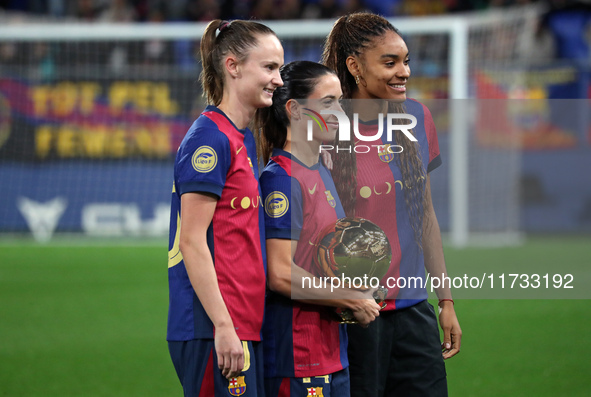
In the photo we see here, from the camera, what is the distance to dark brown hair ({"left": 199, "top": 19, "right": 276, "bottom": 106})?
230 cm

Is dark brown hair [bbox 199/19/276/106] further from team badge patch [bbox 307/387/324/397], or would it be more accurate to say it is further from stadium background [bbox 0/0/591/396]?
stadium background [bbox 0/0/591/396]

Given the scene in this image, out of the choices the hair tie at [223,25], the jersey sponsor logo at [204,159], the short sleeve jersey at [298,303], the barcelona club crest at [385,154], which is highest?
the hair tie at [223,25]

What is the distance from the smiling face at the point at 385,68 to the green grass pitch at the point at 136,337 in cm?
86

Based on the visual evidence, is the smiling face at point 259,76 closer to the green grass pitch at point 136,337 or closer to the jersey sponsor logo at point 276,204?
the jersey sponsor logo at point 276,204

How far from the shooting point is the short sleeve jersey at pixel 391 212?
2473 millimetres

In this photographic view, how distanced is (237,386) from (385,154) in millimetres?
898

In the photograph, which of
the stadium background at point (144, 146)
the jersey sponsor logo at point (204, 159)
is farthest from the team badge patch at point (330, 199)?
the stadium background at point (144, 146)

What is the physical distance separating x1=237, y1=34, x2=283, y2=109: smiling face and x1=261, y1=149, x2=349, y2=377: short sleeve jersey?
8.1 inches

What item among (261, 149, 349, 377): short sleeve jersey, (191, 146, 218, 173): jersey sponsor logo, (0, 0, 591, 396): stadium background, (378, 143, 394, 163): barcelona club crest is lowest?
(261, 149, 349, 377): short sleeve jersey

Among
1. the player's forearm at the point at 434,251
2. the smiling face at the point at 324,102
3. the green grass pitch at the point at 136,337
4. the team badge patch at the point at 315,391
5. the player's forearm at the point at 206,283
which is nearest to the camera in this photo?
the player's forearm at the point at 206,283

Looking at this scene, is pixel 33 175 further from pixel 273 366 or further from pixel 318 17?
pixel 273 366

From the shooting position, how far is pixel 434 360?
Answer: 2518 millimetres

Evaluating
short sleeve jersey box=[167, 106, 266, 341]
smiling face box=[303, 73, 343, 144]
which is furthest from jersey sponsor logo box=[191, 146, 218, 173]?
smiling face box=[303, 73, 343, 144]

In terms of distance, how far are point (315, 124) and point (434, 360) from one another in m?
0.87
